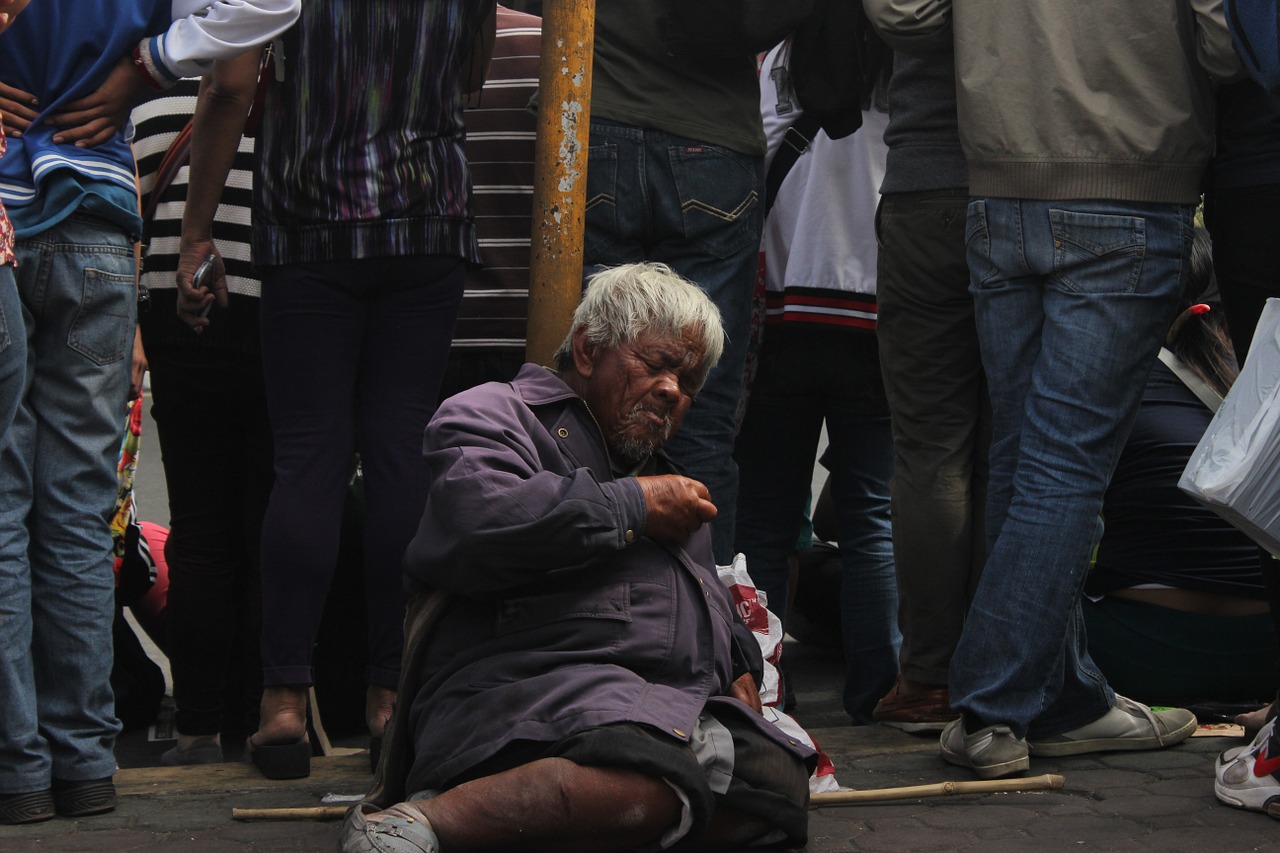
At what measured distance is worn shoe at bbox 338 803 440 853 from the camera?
8.79ft

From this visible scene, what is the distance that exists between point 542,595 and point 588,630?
0.11 meters

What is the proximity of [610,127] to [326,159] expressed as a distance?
67cm

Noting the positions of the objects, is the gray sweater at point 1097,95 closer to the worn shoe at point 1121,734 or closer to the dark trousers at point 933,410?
the dark trousers at point 933,410

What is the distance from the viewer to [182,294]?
3.81 meters

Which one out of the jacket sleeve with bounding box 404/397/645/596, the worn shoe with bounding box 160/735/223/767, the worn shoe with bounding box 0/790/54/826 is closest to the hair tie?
the jacket sleeve with bounding box 404/397/645/596

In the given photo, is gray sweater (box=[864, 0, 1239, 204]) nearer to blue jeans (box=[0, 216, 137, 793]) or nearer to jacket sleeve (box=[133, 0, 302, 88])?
jacket sleeve (box=[133, 0, 302, 88])

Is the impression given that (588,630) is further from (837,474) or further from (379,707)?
(837,474)

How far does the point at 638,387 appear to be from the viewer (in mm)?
3170

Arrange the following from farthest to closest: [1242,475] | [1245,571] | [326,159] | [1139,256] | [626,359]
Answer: [1245,571], [326,159], [1139,256], [626,359], [1242,475]

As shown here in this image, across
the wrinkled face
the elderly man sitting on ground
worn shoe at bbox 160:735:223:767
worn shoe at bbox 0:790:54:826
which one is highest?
the wrinkled face

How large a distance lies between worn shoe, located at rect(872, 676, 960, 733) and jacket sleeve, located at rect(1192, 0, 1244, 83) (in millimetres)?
1580

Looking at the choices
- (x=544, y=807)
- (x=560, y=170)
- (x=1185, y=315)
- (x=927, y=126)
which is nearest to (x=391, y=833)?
(x=544, y=807)

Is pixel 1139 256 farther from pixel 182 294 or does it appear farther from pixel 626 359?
pixel 182 294

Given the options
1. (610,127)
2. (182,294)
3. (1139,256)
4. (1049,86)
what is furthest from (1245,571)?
(182,294)
